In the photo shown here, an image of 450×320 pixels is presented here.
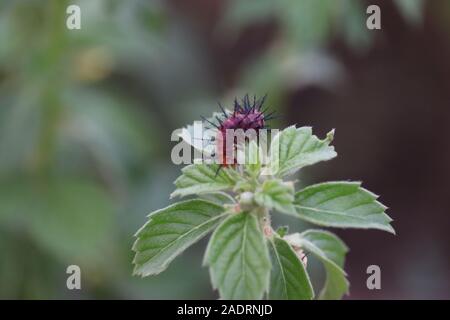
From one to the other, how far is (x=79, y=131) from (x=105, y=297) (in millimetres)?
627

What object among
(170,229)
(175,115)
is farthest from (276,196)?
(175,115)

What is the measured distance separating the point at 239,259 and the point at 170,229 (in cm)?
16

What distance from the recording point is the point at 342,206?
1225mm

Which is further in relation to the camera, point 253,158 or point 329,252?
point 329,252

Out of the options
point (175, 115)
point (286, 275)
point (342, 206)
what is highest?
point (175, 115)

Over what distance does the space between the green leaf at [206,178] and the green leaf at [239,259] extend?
0.06 meters

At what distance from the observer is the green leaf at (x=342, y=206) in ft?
3.87

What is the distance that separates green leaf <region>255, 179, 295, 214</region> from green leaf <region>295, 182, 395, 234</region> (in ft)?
0.20

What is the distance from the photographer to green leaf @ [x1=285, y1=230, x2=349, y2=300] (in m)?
1.30

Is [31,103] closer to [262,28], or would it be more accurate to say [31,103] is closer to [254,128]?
[254,128]

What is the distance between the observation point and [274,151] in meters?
1.21

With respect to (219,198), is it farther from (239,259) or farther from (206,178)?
(239,259)

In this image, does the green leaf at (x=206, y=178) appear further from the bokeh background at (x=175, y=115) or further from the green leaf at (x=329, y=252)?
the bokeh background at (x=175, y=115)

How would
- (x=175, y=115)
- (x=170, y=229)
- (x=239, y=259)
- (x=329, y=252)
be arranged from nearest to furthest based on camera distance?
1. (x=239, y=259)
2. (x=170, y=229)
3. (x=329, y=252)
4. (x=175, y=115)
